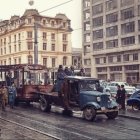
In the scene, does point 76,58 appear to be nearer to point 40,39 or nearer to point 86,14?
point 40,39

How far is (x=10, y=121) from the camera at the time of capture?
17281mm

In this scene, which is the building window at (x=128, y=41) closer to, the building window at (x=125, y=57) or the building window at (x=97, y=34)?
the building window at (x=125, y=57)

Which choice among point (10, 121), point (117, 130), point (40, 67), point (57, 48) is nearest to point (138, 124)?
point (117, 130)

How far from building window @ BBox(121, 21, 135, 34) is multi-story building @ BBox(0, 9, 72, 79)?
80.9 ft

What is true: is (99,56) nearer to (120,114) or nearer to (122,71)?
(122,71)

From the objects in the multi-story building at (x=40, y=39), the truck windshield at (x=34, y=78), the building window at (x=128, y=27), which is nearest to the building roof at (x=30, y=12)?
the multi-story building at (x=40, y=39)

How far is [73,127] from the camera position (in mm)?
15461

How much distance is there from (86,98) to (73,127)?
324 cm

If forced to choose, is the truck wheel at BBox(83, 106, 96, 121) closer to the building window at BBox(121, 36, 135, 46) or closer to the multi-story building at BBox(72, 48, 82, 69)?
the building window at BBox(121, 36, 135, 46)

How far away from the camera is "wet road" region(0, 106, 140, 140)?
523 inches

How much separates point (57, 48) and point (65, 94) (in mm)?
76303

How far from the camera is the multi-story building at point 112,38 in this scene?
7038 centimetres

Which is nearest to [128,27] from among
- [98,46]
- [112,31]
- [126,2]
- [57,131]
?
[112,31]

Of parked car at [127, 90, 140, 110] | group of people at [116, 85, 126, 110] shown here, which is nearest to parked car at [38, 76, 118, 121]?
parked car at [127, 90, 140, 110]
